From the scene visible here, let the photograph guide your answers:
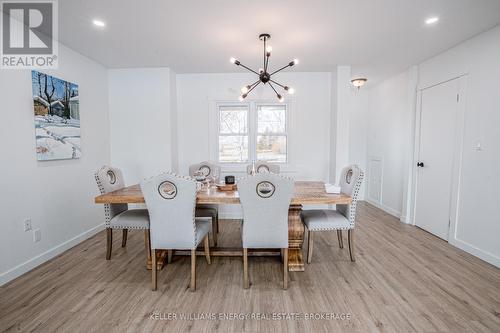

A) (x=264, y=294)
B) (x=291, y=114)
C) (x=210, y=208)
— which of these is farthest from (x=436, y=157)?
(x=210, y=208)

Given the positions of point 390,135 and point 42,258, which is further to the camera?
point 390,135

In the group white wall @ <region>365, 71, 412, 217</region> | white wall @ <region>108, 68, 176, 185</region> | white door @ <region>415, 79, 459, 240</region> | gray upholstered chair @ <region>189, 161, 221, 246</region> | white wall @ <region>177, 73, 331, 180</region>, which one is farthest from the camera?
white wall @ <region>177, 73, 331, 180</region>

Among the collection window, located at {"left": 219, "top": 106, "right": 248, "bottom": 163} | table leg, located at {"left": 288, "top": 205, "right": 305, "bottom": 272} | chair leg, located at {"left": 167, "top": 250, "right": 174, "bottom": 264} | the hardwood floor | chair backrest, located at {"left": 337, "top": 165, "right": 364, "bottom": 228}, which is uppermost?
window, located at {"left": 219, "top": 106, "right": 248, "bottom": 163}

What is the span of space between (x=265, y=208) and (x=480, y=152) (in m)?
2.60

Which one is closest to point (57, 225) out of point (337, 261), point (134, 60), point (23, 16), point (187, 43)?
point (23, 16)

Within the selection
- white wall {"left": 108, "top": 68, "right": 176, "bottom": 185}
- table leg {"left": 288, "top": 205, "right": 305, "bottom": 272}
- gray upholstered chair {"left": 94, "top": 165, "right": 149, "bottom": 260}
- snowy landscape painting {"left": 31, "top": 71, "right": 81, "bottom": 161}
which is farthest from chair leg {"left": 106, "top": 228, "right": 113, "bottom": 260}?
table leg {"left": 288, "top": 205, "right": 305, "bottom": 272}

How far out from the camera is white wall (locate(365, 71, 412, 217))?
3.98 meters

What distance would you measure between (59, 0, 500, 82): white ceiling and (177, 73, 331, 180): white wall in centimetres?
56

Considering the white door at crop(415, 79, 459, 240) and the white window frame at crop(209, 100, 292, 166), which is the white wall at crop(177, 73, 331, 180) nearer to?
the white window frame at crop(209, 100, 292, 166)

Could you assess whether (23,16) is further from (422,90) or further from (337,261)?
(422,90)

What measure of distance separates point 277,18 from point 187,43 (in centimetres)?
120

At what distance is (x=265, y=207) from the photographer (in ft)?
6.43

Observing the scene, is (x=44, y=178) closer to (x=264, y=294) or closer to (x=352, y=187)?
(x=264, y=294)

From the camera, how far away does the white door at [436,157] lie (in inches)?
121
